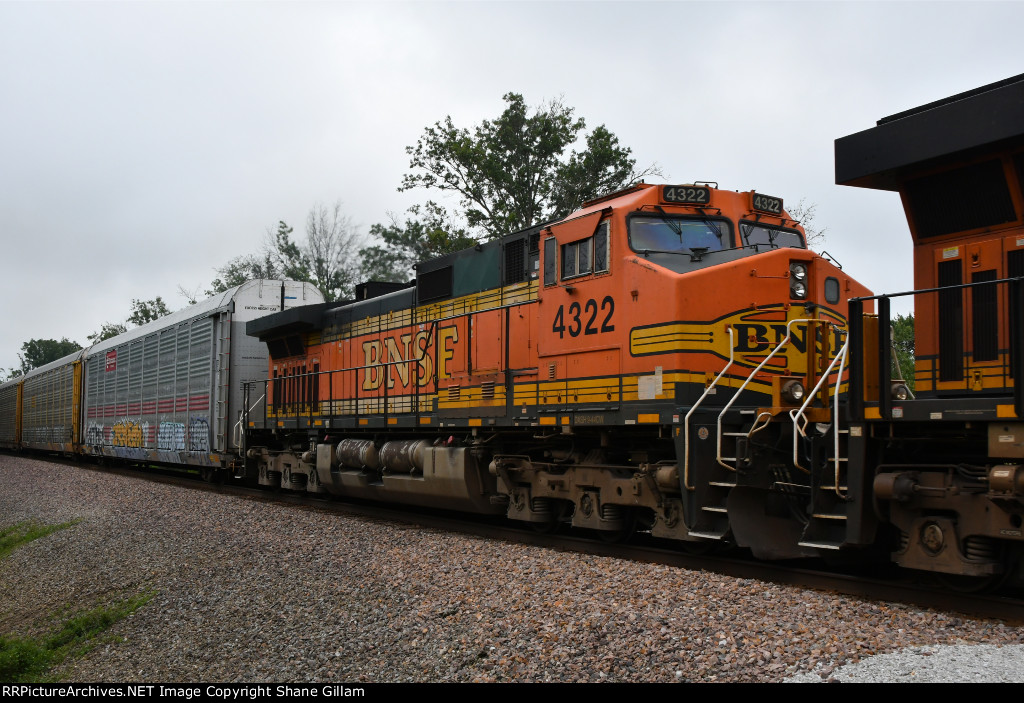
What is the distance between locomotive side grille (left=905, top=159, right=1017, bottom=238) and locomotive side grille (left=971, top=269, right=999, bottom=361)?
413 millimetres

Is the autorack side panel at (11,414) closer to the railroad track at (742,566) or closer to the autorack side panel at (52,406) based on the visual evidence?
the autorack side panel at (52,406)

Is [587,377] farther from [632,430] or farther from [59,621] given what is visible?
[59,621]

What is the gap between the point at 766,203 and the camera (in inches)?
349

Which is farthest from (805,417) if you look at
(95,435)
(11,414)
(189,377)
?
(11,414)

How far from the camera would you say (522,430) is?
32.3 ft

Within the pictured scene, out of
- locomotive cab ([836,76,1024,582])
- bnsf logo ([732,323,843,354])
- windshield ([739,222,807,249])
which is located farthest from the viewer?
windshield ([739,222,807,249])

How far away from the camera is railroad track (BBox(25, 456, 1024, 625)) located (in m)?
5.76

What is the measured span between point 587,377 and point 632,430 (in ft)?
2.34

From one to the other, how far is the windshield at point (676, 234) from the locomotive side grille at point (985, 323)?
2.64 metres

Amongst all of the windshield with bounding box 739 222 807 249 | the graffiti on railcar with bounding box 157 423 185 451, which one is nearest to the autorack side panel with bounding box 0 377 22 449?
the graffiti on railcar with bounding box 157 423 185 451

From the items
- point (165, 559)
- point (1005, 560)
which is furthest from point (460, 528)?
point (1005, 560)

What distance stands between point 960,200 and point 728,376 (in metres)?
2.37

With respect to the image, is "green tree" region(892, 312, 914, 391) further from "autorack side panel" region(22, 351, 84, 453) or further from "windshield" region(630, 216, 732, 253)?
"autorack side panel" region(22, 351, 84, 453)

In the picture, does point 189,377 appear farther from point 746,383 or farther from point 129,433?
point 746,383
